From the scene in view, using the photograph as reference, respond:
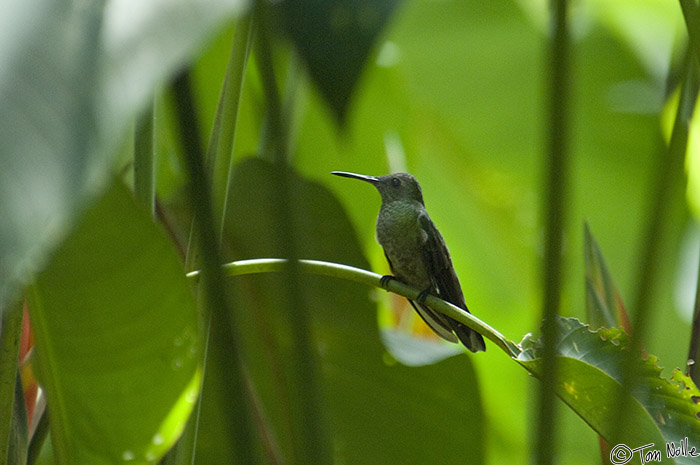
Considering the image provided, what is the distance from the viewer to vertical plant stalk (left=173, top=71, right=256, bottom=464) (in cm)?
20

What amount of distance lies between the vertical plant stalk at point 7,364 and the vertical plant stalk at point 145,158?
0.16 m

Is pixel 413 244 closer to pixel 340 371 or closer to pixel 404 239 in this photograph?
pixel 404 239

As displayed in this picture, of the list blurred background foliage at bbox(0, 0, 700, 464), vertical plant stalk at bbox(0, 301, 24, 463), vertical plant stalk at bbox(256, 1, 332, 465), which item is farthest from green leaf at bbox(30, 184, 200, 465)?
vertical plant stalk at bbox(256, 1, 332, 465)

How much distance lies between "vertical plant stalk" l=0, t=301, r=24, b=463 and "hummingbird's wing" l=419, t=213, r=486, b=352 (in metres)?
0.56

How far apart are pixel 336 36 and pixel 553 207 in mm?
323

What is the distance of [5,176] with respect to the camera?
17cm

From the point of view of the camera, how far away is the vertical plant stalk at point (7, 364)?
0.50 metres

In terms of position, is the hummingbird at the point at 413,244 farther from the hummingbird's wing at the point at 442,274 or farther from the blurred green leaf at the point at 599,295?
the blurred green leaf at the point at 599,295

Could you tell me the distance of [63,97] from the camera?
20 centimetres

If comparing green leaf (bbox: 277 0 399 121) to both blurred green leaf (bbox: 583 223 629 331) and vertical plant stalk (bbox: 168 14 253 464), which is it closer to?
vertical plant stalk (bbox: 168 14 253 464)

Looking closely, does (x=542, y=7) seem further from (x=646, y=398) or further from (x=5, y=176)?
(x=5, y=176)
